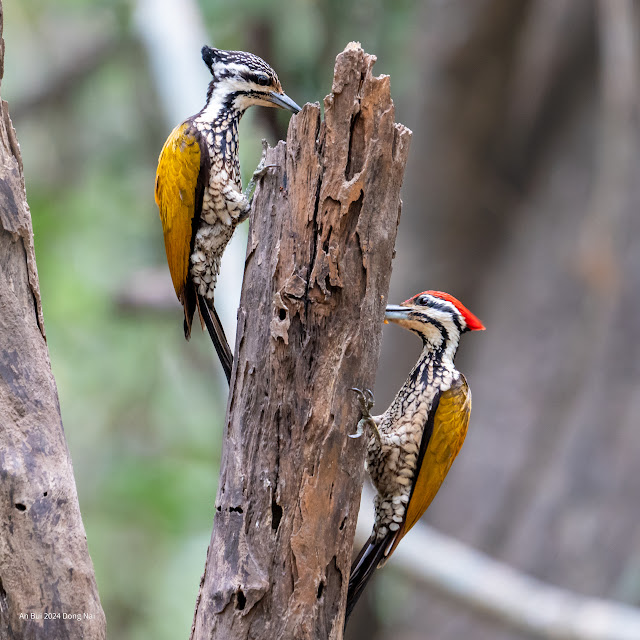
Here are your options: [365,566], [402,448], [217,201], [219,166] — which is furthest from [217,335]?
[365,566]

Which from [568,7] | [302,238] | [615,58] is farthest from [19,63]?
[302,238]

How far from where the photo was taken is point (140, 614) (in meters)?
7.31

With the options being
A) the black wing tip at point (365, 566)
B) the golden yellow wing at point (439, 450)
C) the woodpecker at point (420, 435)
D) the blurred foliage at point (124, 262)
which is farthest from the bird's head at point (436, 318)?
the blurred foliage at point (124, 262)

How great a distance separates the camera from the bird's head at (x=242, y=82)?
246 centimetres

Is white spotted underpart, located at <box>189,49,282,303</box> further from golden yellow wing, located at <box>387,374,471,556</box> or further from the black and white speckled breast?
golden yellow wing, located at <box>387,374,471,556</box>

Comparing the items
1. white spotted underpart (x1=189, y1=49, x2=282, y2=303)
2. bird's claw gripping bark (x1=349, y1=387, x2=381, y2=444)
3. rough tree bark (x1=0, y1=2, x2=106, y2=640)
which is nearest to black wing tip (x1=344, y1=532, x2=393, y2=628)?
bird's claw gripping bark (x1=349, y1=387, x2=381, y2=444)

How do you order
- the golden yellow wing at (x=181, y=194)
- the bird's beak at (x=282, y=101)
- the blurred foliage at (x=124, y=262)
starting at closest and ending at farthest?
the bird's beak at (x=282, y=101) → the golden yellow wing at (x=181, y=194) → the blurred foliage at (x=124, y=262)

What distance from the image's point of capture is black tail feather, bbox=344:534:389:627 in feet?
8.13

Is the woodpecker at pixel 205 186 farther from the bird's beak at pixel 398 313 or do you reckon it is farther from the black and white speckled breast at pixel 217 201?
the bird's beak at pixel 398 313

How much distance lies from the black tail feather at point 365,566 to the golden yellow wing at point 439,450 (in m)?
0.04

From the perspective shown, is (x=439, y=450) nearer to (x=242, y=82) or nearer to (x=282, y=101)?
(x=282, y=101)

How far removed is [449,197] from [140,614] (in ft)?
14.8

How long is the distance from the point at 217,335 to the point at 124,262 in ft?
17.7

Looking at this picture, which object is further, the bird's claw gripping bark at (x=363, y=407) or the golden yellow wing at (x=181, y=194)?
the golden yellow wing at (x=181, y=194)
